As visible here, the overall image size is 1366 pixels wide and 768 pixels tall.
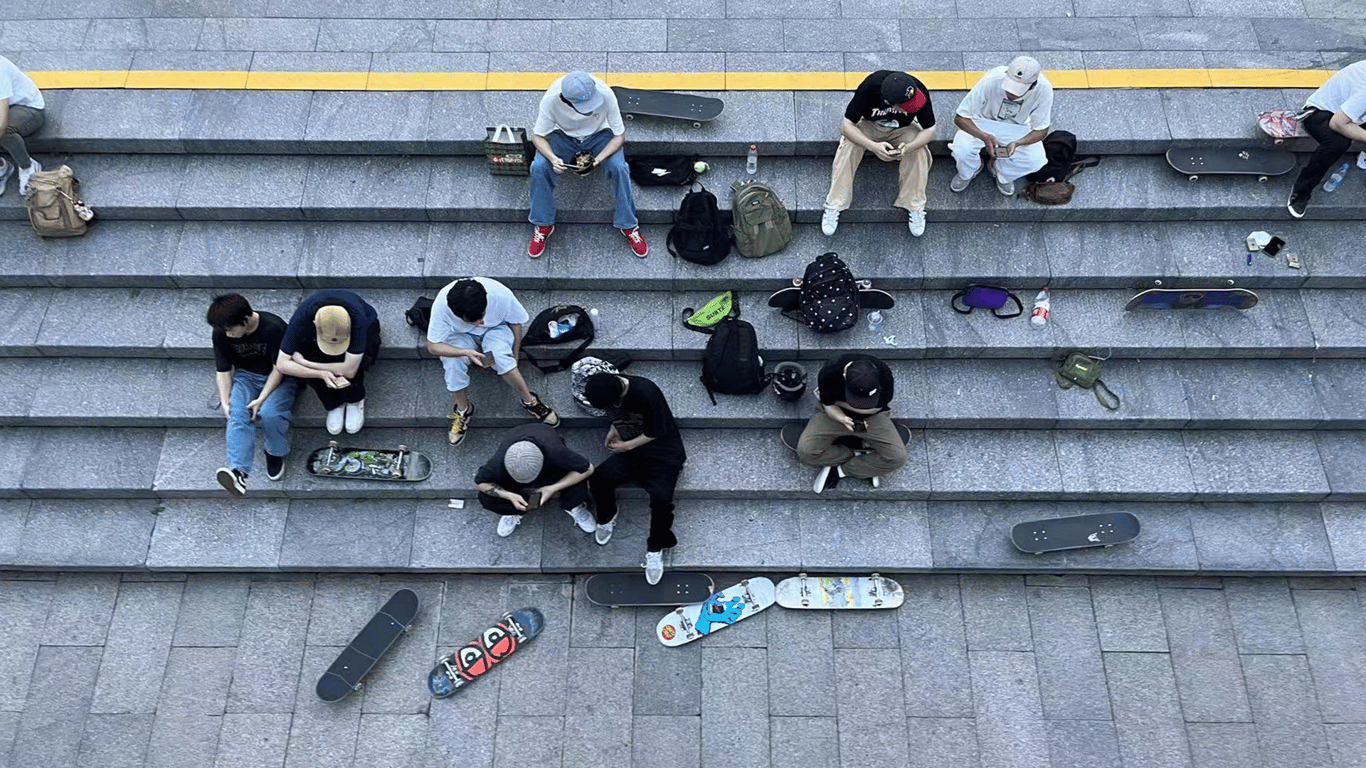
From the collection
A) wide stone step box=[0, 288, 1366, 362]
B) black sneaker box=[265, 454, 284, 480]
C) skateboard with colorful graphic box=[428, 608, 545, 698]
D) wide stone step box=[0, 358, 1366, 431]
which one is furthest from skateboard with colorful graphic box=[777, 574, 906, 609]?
black sneaker box=[265, 454, 284, 480]

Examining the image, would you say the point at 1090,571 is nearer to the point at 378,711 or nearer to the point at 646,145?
the point at 646,145

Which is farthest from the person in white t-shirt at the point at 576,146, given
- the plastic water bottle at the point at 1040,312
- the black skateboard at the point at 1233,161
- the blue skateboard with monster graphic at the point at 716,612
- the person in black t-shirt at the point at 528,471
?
the black skateboard at the point at 1233,161

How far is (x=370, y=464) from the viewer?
24.2ft

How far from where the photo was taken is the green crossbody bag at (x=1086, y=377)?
7414 millimetres

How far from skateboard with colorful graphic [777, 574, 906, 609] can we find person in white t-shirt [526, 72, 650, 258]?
3433 millimetres

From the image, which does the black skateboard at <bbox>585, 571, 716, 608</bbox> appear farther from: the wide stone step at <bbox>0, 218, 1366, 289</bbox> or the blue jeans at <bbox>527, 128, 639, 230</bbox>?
the blue jeans at <bbox>527, 128, 639, 230</bbox>

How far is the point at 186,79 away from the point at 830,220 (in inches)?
265

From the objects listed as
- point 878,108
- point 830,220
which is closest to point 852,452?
point 830,220

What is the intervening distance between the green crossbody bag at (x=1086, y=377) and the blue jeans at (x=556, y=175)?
4.32m

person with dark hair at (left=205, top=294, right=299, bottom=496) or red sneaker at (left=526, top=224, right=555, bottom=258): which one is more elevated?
red sneaker at (left=526, top=224, right=555, bottom=258)

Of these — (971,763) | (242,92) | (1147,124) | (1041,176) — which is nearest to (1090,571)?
(971,763)

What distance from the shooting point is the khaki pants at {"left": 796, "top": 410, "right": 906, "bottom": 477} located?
6.83 metres

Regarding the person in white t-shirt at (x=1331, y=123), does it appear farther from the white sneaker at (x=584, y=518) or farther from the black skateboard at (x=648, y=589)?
the white sneaker at (x=584, y=518)

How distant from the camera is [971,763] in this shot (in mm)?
6664
